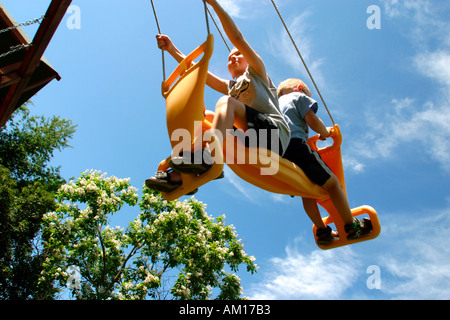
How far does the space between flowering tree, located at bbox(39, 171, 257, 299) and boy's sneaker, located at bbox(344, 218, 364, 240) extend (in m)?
A: 6.90

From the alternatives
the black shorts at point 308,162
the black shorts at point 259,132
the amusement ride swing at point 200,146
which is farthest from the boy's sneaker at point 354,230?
the black shorts at point 259,132

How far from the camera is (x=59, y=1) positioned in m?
4.32

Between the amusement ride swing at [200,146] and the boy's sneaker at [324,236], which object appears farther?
the boy's sneaker at [324,236]

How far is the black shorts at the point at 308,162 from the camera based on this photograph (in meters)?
3.27

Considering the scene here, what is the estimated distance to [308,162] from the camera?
10.7 ft

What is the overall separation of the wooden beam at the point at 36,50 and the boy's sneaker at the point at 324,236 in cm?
369

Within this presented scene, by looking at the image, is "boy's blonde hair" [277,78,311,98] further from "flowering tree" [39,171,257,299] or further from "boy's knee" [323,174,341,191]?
"flowering tree" [39,171,257,299]

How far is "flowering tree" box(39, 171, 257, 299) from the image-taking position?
10227 millimetres

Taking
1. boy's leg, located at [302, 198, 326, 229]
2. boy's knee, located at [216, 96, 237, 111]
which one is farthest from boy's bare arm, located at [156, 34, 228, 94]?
boy's leg, located at [302, 198, 326, 229]

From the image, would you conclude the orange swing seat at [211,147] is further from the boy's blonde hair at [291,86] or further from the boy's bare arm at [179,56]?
the boy's blonde hair at [291,86]

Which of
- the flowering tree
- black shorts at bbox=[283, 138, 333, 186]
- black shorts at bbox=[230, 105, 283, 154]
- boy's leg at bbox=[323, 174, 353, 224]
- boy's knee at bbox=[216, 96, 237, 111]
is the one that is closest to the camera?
boy's knee at bbox=[216, 96, 237, 111]
